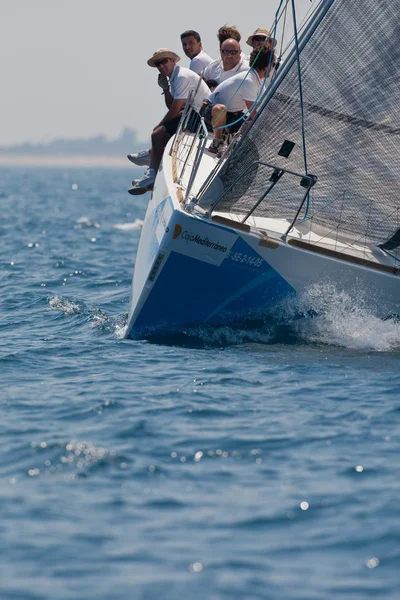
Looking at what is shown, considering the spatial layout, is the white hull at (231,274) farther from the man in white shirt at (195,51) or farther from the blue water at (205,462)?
the man in white shirt at (195,51)

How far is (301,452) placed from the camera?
5.19 meters

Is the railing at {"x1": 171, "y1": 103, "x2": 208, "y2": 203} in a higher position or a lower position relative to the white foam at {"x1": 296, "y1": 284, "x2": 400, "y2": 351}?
higher

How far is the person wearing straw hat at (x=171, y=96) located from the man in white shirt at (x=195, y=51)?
0.56m

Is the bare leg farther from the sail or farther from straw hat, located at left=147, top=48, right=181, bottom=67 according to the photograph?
straw hat, located at left=147, top=48, right=181, bottom=67

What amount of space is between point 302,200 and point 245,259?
0.74 meters

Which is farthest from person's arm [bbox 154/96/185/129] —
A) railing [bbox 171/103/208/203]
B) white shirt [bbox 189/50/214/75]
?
white shirt [bbox 189/50/214/75]

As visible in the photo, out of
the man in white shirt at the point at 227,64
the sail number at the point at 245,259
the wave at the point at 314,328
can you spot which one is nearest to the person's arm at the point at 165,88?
the man in white shirt at the point at 227,64

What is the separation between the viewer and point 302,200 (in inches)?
307

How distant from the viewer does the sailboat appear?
24.1ft

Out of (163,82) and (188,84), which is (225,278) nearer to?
(188,84)

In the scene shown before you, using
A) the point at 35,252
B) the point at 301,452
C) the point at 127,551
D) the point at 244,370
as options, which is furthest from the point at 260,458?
the point at 35,252

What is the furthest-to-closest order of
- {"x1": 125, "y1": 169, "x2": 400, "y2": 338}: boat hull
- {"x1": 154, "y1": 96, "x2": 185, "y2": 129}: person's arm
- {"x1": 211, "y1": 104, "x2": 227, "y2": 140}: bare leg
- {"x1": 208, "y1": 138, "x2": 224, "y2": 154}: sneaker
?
{"x1": 154, "y1": 96, "x2": 185, "y2": 129}: person's arm → {"x1": 208, "y1": 138, "x2": 224, "y2": 154}: sneaker → {"x1": 211, "y1": 104, "x2": 227, "y2": 140}: bare leg → {"x1": 125, "y1": 169, "x2": 400, "y2": 338}: boat hull

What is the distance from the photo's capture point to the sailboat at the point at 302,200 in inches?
289

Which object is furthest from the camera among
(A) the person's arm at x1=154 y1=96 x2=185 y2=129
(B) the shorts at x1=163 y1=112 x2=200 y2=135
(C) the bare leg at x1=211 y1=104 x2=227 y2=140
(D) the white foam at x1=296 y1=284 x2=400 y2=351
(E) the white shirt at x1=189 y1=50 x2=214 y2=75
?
(E) the white shirt at x1=189 y1=50 x2=214 y2=75
